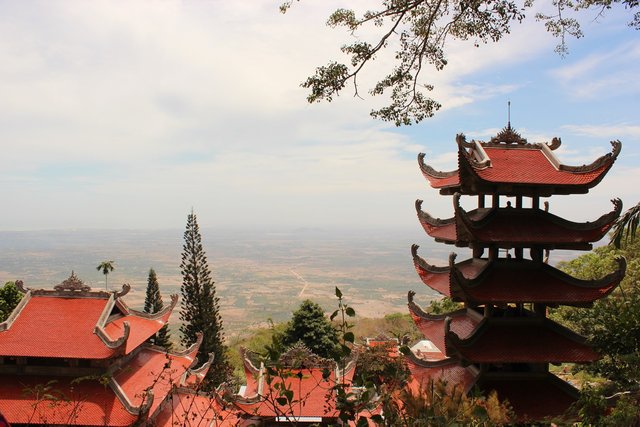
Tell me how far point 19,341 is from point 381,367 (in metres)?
15.1

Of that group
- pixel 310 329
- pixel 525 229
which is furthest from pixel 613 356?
pixel 310 329

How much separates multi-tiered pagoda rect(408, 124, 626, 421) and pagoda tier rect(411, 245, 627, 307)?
2 cm

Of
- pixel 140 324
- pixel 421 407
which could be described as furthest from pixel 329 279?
pixel 421 407

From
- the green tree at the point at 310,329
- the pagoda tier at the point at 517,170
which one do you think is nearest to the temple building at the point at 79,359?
the pagoda tier at the point at 517,170

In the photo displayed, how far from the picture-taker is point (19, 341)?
1510 cm

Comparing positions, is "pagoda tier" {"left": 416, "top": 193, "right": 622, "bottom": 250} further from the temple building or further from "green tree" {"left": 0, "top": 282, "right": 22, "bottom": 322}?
"green tree" {"left": 0, "top": 282, "right": 22, "bottom": 322}

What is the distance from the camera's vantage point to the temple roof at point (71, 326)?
581 inches

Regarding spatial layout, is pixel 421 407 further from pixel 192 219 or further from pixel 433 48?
pixel 192 219

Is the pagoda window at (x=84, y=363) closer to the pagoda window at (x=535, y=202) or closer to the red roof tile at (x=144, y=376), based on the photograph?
the red roof tile at (x=144, y=376)

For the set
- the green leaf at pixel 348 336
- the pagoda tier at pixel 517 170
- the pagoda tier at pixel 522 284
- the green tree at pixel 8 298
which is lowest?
the green tree at pixel 8 298

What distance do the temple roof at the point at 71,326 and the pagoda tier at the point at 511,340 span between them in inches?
384

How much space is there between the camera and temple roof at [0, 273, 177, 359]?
48.4ft

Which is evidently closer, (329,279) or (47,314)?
(47,314)

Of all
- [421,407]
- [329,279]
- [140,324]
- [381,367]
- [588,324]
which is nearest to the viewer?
[381,367]
